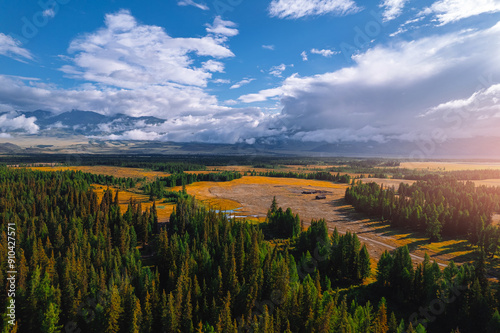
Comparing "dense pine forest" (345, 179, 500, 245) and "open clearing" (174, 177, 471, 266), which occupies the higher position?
"dense pine forest" (345, 179, 500, 245)

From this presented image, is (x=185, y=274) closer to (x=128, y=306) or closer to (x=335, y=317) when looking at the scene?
(x=128, y=306)

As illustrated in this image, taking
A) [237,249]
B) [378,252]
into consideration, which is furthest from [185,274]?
[378,252]

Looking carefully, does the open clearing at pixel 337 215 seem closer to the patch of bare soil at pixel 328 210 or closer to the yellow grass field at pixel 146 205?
the patch of bare soil at pixel 328 210

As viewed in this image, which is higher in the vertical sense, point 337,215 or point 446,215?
point 446,215

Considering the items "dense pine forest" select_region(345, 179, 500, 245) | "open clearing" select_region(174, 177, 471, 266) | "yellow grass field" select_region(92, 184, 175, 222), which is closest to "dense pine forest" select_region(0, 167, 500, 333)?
"open clearing" select_region(174, 177, 471, 266)

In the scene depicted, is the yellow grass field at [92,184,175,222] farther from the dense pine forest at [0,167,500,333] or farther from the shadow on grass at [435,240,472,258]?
the shadow on grass at [435,240,472,258]

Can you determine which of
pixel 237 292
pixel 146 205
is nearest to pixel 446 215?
pixel 237 292

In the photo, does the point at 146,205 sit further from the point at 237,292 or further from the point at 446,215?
the point at 446,215

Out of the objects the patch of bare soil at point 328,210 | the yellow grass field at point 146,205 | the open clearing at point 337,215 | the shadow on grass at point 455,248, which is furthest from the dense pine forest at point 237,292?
the yellow grass field at point 146,205
